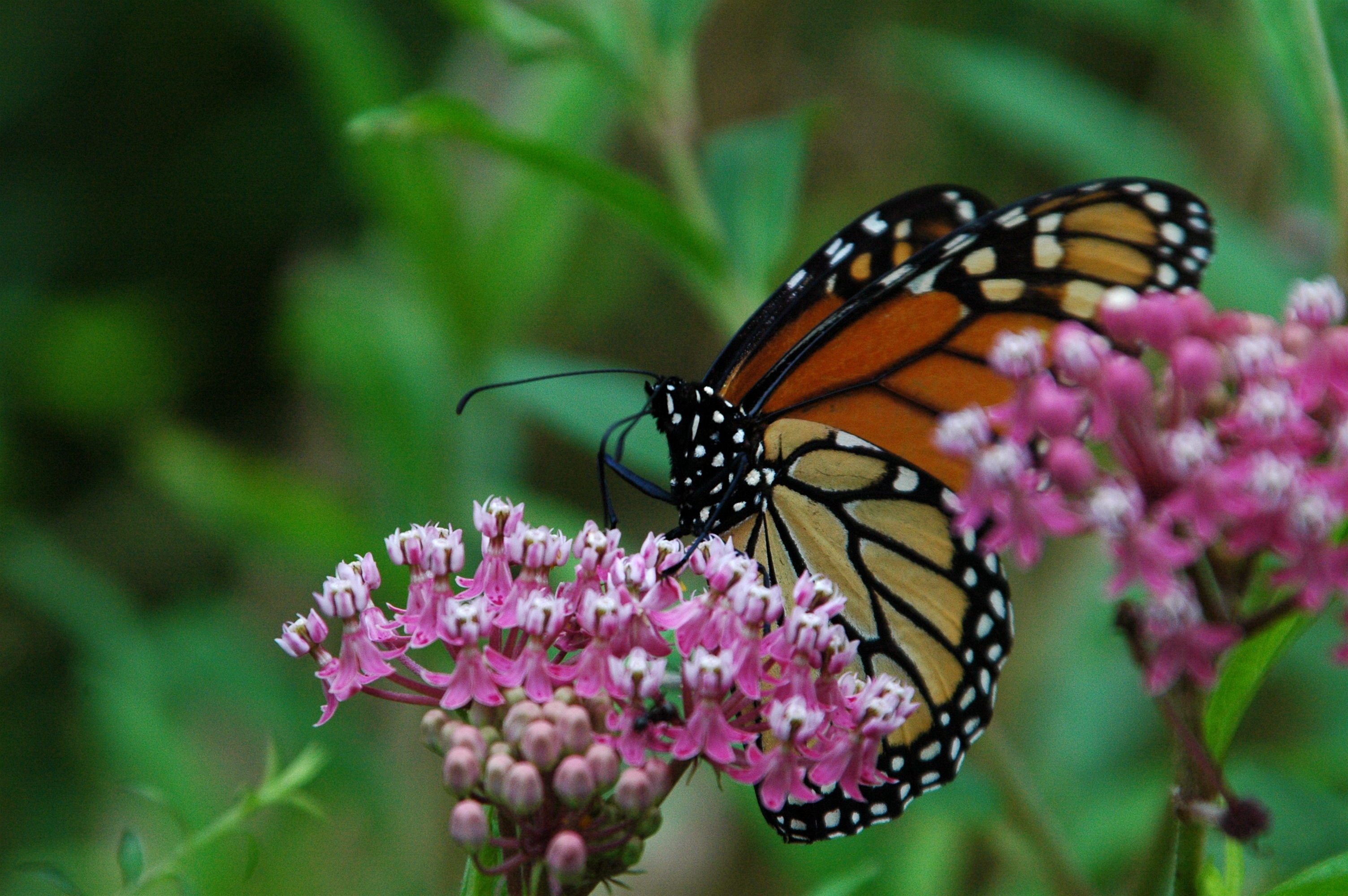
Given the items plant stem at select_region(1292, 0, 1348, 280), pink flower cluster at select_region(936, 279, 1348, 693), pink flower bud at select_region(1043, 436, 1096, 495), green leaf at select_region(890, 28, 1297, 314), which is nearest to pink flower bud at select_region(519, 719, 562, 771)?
pink flower cluster at select_region(936, 279, 1348, 693)

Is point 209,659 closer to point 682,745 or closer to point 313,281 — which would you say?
point 313,281

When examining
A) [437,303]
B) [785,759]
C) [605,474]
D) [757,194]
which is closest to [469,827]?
[785,759]

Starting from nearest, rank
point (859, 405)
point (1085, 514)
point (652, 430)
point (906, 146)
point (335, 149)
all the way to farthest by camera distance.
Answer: point (1085, 514)
point (859, 405)
point (652, 430)
point (335, 149)
point (906, 146)

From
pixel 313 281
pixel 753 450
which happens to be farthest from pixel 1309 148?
pixel 313 281

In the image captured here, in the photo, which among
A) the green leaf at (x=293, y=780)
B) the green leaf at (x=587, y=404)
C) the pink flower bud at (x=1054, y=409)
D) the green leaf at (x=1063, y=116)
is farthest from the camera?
the green leaf at (x=1063, y=116)

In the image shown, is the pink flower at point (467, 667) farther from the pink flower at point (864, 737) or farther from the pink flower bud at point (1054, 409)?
the pink flower bud at point (1054, 409)

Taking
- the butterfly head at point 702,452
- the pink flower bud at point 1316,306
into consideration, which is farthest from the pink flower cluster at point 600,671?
the pink flower bud at point 1316,306

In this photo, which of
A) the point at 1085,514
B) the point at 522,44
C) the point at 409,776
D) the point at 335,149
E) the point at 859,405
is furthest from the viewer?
the point at 335,149

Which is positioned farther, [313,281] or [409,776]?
[409,776]
